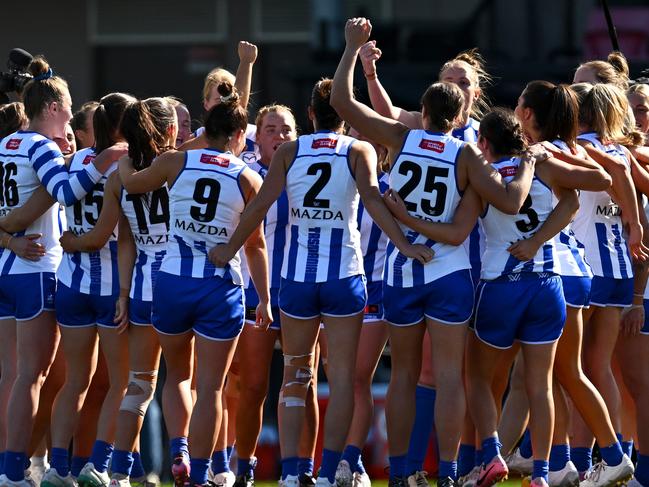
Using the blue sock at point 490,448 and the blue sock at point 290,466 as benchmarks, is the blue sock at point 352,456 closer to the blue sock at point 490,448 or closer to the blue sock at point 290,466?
the blue sock at point 290,466

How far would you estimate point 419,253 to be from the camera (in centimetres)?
644

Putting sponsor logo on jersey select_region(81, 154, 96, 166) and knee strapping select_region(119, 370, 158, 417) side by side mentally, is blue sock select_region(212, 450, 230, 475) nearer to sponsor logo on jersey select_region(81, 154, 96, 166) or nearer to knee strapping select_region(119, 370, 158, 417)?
knee strapping select_region(119, 370, 158, 417)

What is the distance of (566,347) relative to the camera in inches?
263

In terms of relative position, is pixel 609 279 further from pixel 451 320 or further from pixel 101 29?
pixel 101 29

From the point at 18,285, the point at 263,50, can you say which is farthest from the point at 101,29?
the point at 18,285

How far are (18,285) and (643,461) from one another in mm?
3342

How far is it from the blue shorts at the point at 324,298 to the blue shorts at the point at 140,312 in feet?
2.22

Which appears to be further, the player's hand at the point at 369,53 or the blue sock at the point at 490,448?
the player's hand at the point at 369,53

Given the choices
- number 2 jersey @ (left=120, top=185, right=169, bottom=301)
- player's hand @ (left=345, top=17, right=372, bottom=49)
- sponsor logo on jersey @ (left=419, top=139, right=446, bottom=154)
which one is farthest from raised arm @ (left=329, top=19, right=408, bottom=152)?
number 2 jersey @ (left=120, top=185, right=169, bottom=301)

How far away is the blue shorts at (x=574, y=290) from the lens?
262 inches

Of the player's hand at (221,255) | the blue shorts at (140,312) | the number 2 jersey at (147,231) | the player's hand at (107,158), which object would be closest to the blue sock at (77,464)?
the blue shorts at (140,312)

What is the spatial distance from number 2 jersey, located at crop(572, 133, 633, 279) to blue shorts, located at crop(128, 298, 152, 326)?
2.21 metres

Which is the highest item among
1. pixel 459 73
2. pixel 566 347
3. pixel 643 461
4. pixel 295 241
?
pixel 459 73

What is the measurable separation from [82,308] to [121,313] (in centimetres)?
24
